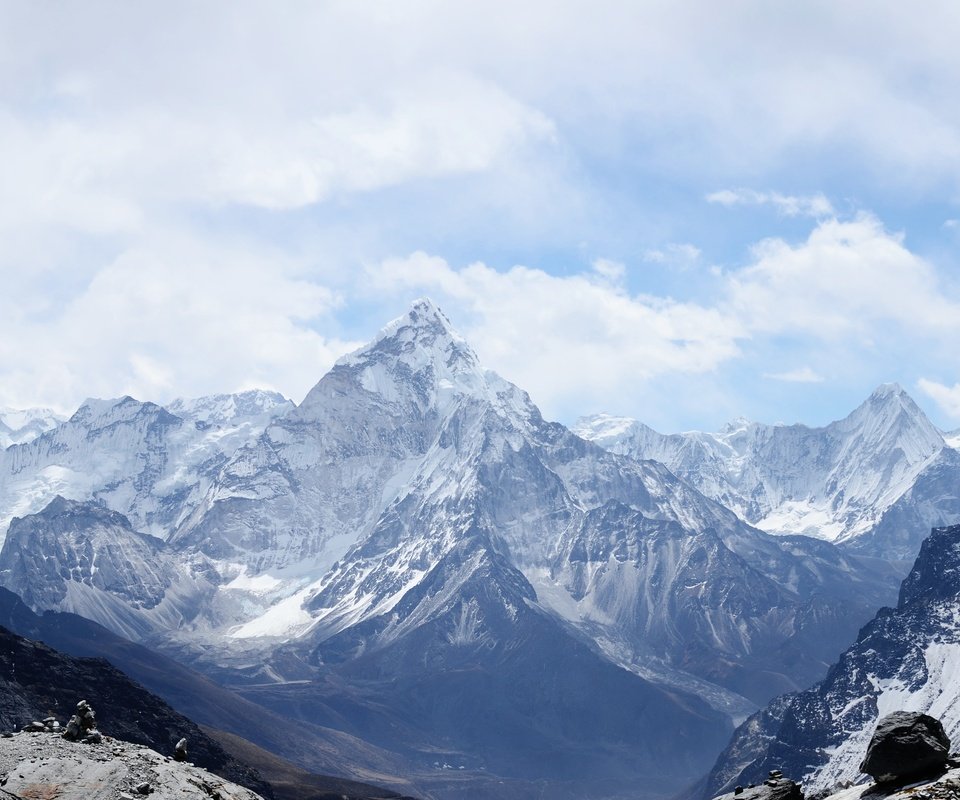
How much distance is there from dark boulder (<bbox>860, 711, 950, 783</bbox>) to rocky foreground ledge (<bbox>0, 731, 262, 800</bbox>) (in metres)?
→ 33.0

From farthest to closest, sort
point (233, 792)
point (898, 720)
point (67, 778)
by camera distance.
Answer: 1. point (233, 792)
2. point (67, 778)
3. point (898, 720)

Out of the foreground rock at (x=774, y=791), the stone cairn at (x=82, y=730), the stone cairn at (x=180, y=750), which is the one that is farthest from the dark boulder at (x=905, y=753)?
the stone cairn at (x=82, y=730)

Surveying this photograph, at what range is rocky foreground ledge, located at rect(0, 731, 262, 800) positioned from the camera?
64.9 m

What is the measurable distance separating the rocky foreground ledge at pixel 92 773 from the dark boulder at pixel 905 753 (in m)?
33.0

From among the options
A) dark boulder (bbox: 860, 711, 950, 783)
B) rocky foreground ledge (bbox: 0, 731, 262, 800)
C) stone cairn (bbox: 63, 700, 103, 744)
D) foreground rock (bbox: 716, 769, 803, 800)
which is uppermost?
dark boulder (bbox: 860, 711, 950, 783)

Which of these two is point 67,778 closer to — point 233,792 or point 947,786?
point 233,792

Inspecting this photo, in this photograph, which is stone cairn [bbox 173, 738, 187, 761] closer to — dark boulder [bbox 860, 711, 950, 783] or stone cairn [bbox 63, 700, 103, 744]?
→ stone cairn [bbox 63, 700, 103, 744]

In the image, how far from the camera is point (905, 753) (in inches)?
2028

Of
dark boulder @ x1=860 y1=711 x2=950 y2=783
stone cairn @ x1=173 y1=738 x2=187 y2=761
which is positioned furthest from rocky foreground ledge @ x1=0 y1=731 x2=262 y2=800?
dark boulder @ x1=860 y1=711 x2=950 y2=783

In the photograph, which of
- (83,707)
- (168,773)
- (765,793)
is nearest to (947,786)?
(765,793)

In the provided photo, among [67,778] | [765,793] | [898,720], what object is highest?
[898,720]

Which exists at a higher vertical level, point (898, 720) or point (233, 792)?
point (898, 720)

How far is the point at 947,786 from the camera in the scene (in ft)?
155

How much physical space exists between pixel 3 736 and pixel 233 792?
42.0ft
